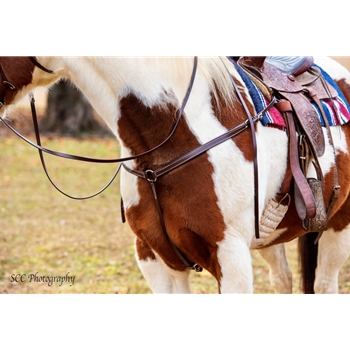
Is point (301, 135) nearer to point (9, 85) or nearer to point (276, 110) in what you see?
point (276, 110)

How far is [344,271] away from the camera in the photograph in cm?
463

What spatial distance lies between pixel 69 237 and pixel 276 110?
4.01 m

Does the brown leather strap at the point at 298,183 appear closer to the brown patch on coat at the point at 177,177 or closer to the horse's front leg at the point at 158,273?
the brown patch on coat at the point at 177,177

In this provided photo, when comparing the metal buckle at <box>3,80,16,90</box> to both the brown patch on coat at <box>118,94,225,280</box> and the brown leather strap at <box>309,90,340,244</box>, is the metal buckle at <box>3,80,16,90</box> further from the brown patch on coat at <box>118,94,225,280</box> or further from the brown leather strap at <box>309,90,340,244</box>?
the brown leather strap at <box>309,90,340,244</box>

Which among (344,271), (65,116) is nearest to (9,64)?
(344,271)

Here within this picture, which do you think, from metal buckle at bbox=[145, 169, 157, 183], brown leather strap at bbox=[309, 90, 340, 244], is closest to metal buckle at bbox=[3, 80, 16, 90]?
metal buckle at bbox=[145, 169, 157, 183]

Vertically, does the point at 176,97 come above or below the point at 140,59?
below

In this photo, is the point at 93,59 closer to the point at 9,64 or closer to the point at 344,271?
the point at 9,64

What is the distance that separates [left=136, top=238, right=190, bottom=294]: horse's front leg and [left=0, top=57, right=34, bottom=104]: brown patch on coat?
0.96 metres

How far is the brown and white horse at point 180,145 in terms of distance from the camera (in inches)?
88.9

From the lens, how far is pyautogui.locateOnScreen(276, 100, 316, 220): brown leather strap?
2.48m

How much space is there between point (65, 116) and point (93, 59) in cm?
1075

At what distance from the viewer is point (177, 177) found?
2.30 m

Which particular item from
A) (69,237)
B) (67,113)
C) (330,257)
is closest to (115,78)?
(330,257)
